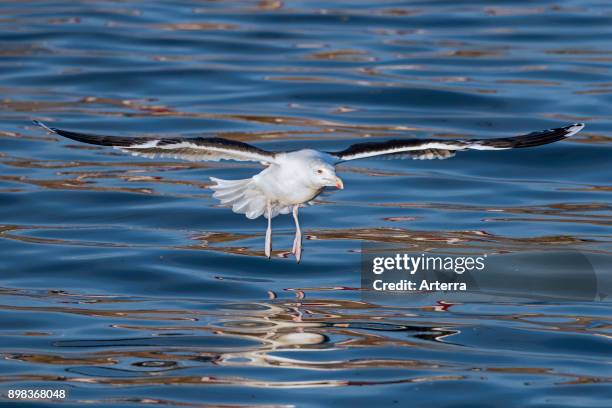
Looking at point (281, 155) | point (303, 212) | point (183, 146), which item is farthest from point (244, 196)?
point (303, 212)

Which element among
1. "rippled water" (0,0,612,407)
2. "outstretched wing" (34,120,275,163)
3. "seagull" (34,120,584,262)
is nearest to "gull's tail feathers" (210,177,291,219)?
"seagull" (34,120,584,262)

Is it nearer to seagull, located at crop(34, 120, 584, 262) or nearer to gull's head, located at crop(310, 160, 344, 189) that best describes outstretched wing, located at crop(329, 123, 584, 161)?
seagull, located at crop(34, 120, 584, 262)

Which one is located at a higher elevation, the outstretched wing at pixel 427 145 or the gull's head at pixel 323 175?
the outstretched wing at pixel 427 145

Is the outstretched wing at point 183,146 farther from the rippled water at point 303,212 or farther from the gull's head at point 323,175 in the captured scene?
the rippled water at point 303,212

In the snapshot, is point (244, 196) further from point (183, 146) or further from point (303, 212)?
point (303, 212)

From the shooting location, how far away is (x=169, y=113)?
21422mm

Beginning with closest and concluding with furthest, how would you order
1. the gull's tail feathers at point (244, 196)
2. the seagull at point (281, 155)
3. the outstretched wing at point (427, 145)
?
the seagull at point (281, 155), the outstretched wing at point (427, 145), the gull's tail feathers at point (244, 196)

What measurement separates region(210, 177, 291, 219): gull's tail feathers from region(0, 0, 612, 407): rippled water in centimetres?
85

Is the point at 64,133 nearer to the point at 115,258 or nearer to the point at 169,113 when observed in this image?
the point at 115,258

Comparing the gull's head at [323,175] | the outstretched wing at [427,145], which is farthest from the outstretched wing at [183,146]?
the outstretched wing at [427,145]

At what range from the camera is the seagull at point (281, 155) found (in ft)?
40.8

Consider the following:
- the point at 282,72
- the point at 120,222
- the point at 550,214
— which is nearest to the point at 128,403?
the point at 120,222

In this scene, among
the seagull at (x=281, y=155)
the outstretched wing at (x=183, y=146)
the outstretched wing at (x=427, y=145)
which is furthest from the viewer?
the outstretched wing at (x=427, y=145)

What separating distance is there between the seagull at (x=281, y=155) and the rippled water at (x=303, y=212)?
37.5 inches
